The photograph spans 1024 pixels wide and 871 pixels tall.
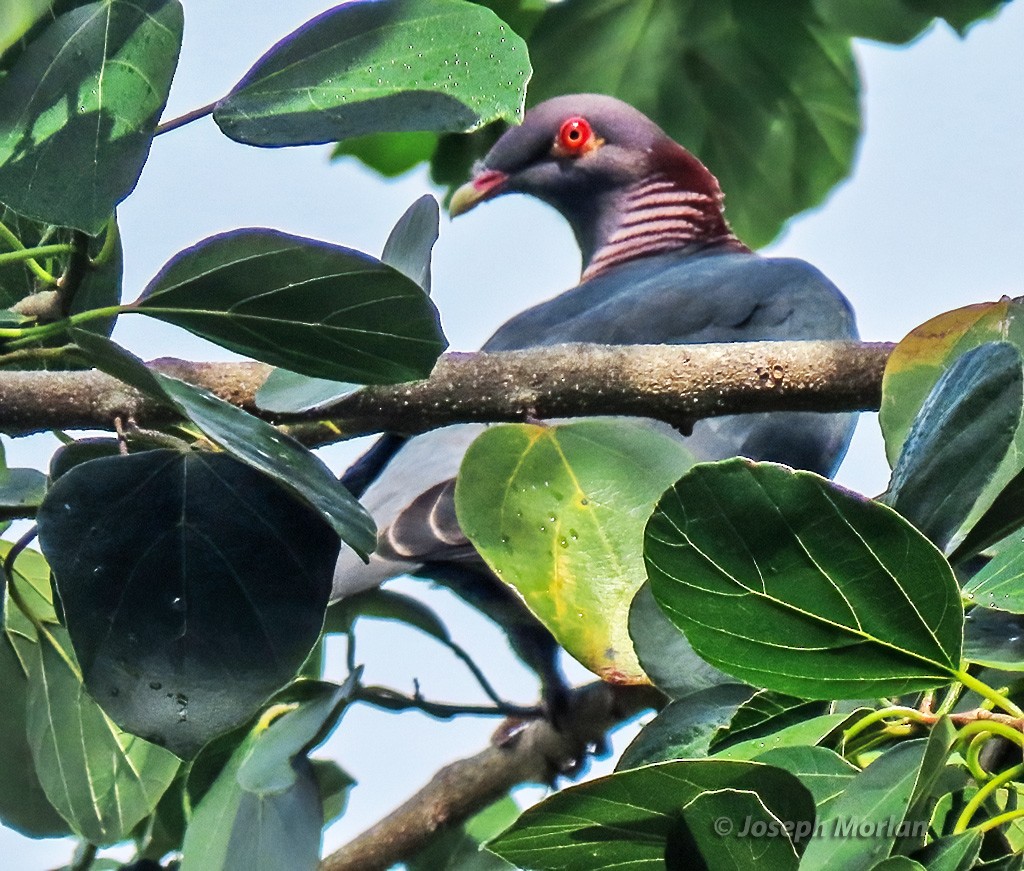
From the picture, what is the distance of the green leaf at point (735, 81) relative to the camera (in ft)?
8.56

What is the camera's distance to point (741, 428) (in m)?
2.08

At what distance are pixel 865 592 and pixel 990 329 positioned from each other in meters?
0.32

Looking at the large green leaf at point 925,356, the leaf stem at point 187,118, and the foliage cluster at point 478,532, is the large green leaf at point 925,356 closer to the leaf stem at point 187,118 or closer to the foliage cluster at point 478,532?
the foliage cluster at point 478,532

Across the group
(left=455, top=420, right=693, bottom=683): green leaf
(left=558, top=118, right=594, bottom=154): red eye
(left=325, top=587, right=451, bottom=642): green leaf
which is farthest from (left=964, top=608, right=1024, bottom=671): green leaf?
(left=558, top=118, right=594, bottom=154): red eye

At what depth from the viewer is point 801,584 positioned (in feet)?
1.77

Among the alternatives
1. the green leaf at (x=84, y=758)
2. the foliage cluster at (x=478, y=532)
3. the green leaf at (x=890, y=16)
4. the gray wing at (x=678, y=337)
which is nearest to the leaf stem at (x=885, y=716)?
the foliage cluster at (x=478, y=532)

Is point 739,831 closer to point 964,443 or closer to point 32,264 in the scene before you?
point 964,443

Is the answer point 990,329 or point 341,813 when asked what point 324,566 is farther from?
point 341,813

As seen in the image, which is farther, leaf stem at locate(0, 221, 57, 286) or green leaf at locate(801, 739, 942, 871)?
leaf stem at locate(0, 221, 57, 286)

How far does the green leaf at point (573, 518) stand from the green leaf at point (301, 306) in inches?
8.5

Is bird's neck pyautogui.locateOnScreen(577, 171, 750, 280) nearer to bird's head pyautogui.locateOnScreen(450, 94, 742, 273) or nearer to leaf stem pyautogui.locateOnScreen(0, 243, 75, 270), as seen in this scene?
bird's head pyautogui.locateOnScreen(450, 94, 742, 273)

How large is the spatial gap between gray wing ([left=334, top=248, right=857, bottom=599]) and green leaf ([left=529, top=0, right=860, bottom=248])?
420 mm

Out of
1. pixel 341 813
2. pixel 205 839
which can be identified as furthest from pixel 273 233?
pixel 341 813

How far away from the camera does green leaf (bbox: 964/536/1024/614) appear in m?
0.59
